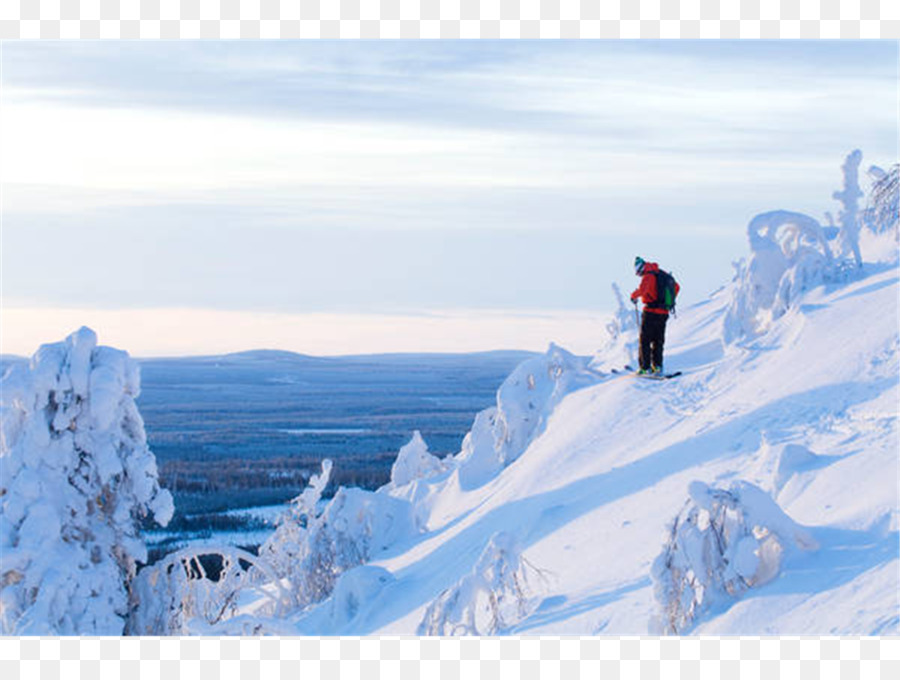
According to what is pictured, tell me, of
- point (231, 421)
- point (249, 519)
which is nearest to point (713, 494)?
point (249, 519)

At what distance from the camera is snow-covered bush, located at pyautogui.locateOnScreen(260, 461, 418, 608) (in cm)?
1653

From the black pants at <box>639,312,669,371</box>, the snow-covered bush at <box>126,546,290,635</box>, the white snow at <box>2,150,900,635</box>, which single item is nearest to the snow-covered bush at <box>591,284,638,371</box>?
the white snow at <box>2,150,900,635</box>

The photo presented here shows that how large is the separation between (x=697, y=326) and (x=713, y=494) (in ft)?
39.5

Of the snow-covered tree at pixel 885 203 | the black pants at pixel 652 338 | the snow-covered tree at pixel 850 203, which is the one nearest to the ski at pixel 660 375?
the black pants at pixel 652 338

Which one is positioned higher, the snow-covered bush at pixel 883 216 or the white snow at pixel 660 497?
the snow-covered bush at pixel 883 216

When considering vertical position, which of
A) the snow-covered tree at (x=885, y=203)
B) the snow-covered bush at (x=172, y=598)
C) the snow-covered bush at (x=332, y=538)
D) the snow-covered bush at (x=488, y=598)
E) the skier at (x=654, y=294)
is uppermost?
the snow-covered tree at (x=885, y=203)

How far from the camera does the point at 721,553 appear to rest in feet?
33.6

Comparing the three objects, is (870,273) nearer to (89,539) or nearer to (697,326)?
(697,326)

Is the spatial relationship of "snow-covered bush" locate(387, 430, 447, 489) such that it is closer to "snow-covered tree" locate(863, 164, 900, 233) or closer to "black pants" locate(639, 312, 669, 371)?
"black pants" locate(639, 312, 669, 371)

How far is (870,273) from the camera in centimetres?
1825

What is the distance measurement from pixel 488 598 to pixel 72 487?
13.7 feet

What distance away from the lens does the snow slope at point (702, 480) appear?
33.0ft

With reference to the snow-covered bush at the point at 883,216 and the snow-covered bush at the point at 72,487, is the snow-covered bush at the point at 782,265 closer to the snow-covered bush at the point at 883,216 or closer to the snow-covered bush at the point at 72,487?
the snow-covered bush at the point at 883,216

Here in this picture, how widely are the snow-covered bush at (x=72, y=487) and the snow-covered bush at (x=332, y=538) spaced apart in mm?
3005
